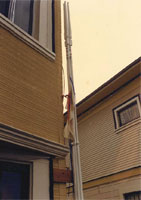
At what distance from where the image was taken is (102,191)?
10.6 metres

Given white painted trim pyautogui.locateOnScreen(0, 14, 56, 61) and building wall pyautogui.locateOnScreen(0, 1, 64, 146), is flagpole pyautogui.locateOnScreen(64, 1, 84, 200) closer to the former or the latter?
building wall pyautogui.locateOnScreen(0, 1, 64, 146)

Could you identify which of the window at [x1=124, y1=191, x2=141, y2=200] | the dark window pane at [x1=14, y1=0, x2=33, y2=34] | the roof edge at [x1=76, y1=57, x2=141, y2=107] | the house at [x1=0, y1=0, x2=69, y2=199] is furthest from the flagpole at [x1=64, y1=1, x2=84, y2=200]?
the window at [x1=124, y1=191, x2=141, y2=200]

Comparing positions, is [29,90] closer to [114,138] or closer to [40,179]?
[40,179]

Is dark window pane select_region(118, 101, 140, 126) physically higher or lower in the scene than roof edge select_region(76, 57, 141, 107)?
lower

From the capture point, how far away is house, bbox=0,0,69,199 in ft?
12.2

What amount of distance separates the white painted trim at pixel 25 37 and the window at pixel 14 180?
2516 mm

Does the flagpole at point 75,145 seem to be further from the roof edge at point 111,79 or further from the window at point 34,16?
the roof edge at point 111,79

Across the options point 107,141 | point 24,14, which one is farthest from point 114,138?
point 24,14

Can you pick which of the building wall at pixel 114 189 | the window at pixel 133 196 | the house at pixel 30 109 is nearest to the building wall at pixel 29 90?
the house at pixel 30 109

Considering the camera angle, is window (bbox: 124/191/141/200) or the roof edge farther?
the roof edge

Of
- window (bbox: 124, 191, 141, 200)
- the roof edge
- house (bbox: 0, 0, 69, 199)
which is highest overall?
the roof edge

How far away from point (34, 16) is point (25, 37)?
54.6 inches

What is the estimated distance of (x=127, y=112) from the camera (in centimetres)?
1044

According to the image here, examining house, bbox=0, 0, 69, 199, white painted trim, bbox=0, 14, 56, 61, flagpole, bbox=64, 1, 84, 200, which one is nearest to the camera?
house, bbox=0, 0, 69, 199
